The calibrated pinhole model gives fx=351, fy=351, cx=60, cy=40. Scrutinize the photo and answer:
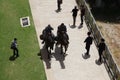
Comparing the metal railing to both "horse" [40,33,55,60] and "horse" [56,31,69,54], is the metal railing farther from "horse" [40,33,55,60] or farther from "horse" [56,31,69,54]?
"horse" [40,33,55,60]

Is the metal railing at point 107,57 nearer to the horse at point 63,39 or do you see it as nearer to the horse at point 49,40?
the horse at point 63,39

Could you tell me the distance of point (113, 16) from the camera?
3534 centimetres

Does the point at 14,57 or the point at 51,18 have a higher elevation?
the point at 51,18

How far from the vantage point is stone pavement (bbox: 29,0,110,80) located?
23141 millimetres

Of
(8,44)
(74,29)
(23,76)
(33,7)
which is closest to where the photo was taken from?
(23,76)

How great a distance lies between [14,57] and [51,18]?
654cm

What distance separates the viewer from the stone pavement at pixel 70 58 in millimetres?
23141

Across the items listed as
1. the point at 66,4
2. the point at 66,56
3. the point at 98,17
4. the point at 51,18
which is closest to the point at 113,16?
the point at 98,17

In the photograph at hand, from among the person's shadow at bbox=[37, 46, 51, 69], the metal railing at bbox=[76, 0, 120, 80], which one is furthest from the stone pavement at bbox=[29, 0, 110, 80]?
the metal railing at bbox=[76, 0, 120, 80]

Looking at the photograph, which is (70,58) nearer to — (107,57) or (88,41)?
(88,41)

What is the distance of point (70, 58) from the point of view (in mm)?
24766

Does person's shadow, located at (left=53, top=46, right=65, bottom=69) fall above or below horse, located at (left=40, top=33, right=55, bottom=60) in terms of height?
below

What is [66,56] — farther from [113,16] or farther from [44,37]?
[113,16]

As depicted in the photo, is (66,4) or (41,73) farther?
(66,4)
